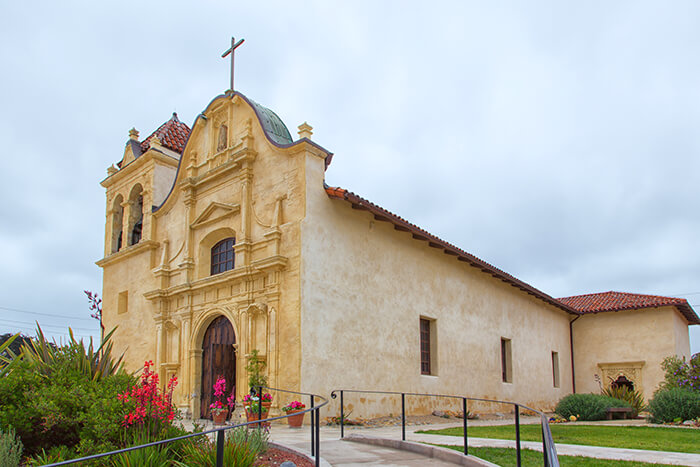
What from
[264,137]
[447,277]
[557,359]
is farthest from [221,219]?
[557,359]

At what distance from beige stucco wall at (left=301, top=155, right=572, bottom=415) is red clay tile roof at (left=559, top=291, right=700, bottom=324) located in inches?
303

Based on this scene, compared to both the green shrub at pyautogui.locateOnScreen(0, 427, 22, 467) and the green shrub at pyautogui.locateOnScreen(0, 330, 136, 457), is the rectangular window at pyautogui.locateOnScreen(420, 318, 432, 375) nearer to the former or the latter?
the green shrub at pyautogui.locateOnScreen(0, 330, 136, 457)

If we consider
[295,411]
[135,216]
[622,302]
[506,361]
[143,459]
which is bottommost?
[295,411]

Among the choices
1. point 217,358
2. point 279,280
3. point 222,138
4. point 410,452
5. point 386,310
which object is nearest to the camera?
point 410,452

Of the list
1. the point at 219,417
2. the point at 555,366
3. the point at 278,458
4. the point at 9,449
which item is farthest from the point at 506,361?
the point at 9,449

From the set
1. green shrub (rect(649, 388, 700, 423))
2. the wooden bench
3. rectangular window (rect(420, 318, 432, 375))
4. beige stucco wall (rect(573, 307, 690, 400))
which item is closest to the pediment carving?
rectangular window (rect(420, 318, 432, 375))

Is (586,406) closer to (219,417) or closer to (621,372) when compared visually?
(621,372)

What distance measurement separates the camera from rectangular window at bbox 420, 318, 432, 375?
18.7 metres

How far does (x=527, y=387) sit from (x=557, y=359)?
183 inches

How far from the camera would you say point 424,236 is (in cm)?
1811

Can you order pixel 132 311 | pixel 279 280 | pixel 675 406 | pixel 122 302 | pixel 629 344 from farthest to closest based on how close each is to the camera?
1. pixel 629 344
2. pixel 122 302
3. pixel 132 311
4. pixel 675 406
5. pixel 279 280

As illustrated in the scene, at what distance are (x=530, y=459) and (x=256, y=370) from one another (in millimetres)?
7763

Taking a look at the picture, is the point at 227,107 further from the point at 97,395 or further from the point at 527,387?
the point at 527,387

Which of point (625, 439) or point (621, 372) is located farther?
point (621, 372)
